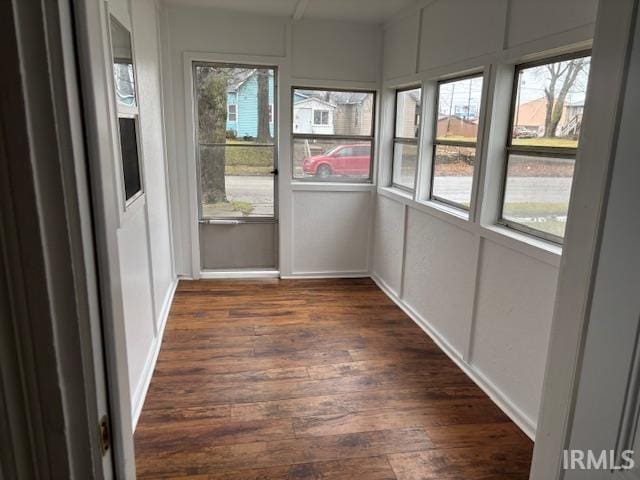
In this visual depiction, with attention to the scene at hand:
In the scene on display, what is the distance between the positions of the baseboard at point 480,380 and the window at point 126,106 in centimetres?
238

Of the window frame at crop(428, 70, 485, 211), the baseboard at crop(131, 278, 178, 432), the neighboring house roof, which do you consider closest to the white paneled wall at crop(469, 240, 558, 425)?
the window frame at crop(428, 70, 485, 211)

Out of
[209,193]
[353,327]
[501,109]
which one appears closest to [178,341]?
[353,327]

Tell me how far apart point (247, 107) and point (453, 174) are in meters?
2.24

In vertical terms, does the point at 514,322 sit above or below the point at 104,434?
below

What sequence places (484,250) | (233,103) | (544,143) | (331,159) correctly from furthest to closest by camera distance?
(331,159), (233,103), (484,250), (544,143)

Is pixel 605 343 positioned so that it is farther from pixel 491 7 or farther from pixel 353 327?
pixel 353 327

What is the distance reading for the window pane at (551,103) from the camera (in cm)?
217

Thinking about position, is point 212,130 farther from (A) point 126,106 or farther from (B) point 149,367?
(B) point 149,367

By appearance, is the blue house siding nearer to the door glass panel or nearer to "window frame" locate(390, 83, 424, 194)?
the door glass panel

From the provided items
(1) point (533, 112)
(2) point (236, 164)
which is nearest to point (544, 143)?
(1) point (533, 112)

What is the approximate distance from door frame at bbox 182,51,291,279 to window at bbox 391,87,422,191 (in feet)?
3.58

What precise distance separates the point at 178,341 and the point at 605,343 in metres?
3.00

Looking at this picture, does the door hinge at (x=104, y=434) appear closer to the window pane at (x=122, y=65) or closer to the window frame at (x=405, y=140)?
the window pane at (x=122, y=65)

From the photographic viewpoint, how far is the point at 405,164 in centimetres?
427
